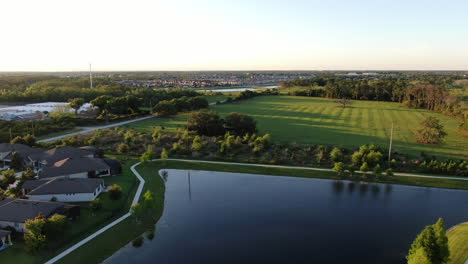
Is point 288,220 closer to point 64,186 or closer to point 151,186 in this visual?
point 151,186

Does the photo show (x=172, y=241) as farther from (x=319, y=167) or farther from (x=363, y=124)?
(x=363, y=124)

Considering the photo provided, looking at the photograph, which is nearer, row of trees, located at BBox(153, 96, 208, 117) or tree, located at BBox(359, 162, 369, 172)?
tree, located at BBox(359, 162, 369, 172)

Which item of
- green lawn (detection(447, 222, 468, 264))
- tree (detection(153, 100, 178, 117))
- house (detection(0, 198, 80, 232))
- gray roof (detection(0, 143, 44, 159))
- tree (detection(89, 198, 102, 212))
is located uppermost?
tree (detection(153, 100, 178, 117))

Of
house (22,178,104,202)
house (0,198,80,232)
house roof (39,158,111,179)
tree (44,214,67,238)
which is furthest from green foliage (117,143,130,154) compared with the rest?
tree (44,214,67,238)

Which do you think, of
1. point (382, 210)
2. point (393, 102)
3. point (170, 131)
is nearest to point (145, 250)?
point (382, 210)

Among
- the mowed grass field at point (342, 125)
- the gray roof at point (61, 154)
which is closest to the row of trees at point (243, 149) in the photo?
the mowed grass field at point (342, 125)

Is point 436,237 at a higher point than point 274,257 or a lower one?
higher

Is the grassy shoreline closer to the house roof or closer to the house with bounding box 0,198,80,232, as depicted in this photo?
the house roof

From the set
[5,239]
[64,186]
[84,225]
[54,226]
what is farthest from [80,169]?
[54,226]
